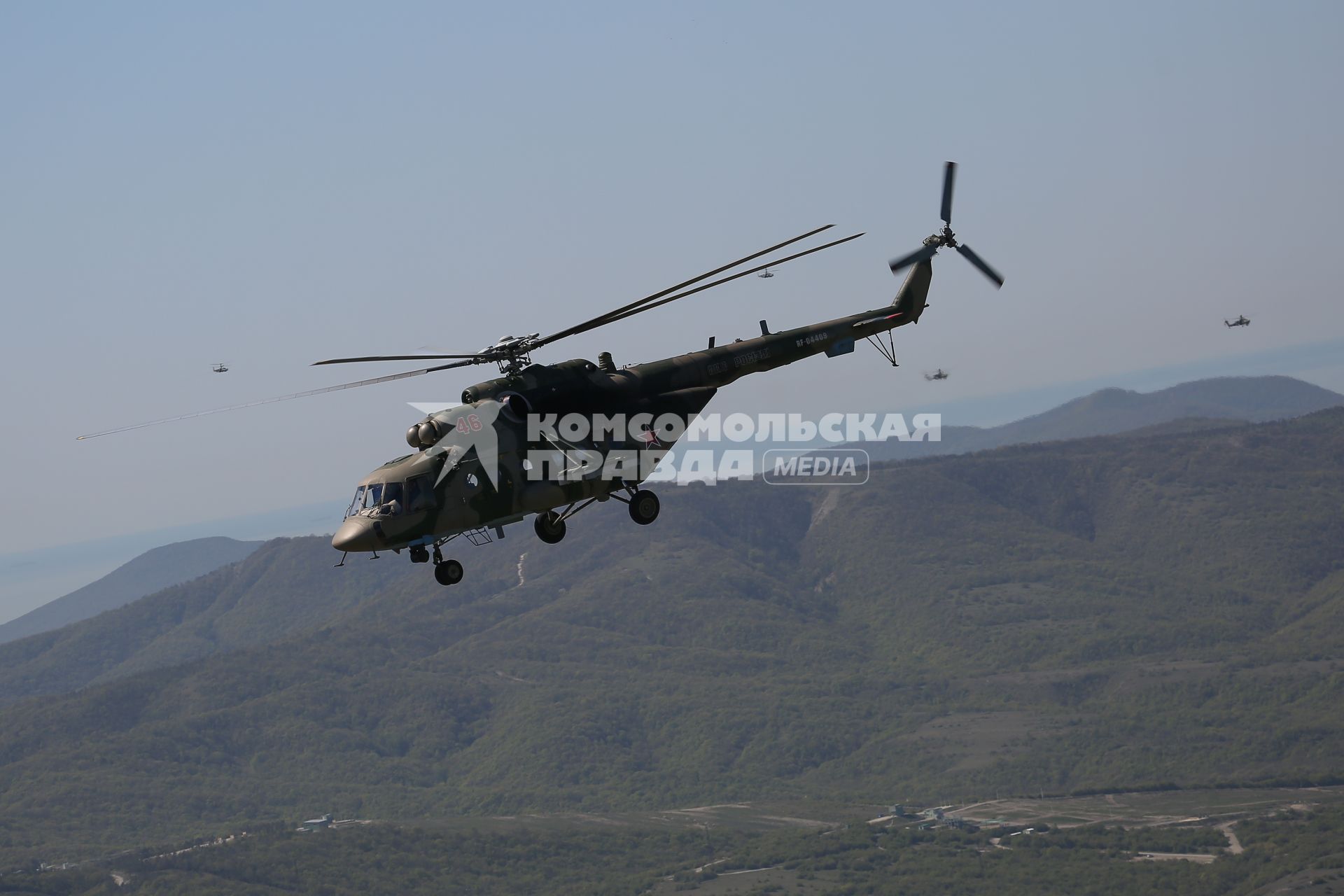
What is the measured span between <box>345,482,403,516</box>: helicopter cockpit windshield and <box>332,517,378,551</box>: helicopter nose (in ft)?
1.81

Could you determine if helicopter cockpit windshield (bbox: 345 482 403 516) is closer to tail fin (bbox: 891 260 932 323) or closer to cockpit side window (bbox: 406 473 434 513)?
cockpit side window (bbox: 406 473 434 513)

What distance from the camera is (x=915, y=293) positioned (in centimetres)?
6931

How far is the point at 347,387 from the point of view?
46.4 meters

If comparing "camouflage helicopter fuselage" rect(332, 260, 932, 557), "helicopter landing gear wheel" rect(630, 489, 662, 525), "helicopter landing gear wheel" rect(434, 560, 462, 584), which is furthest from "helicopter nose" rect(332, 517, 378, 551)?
"helicopter landing gear wheel" rect(630, 489, 662, 525)

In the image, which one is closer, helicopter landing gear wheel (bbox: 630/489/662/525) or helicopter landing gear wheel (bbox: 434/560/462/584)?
helicopter landing gear wheel (bbox: 434/560/462/584)

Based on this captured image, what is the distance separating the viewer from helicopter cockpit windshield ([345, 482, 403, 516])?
163ft

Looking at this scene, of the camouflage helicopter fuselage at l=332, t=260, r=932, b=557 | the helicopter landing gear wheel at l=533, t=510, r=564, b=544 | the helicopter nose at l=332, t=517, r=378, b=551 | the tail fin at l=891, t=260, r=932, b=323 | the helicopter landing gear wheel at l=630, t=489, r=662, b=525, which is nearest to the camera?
the helicopter nose at l=332, t=517, r=378, b=551

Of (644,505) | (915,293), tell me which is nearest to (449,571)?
(644,505)

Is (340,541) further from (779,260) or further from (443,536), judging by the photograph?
(779,260)

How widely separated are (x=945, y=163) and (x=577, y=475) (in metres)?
25.9

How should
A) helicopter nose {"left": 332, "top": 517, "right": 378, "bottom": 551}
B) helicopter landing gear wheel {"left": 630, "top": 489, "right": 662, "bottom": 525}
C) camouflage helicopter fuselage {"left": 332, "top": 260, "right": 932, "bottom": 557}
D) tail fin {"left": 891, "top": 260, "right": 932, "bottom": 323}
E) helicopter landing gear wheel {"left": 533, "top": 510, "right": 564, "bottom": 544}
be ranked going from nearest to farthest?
helicopter nose {"left": 332, "top": 517, "right": 378, "bottom": 551} → camouflage helicopter fuselage {"left": 332, "top": 260, "right": 932, "bottom": 557} → helicopter landing gear wheel {"left": 533, "top": 510, "right": 564, "bottom": 544} → helicopter landing gear wheel {"left": 630, "top": 489, "right": 662, "bottom": 525} → tail fin {"left": 891, "top": 260, "right": 932, "bottom": 323}

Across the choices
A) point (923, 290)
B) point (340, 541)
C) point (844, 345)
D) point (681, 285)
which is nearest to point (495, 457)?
point (340, 541)

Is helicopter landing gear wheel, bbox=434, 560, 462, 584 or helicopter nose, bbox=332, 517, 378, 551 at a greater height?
helicopter nose, bbox=332, 517, 378, 551

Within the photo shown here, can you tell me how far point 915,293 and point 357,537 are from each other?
31673mm
